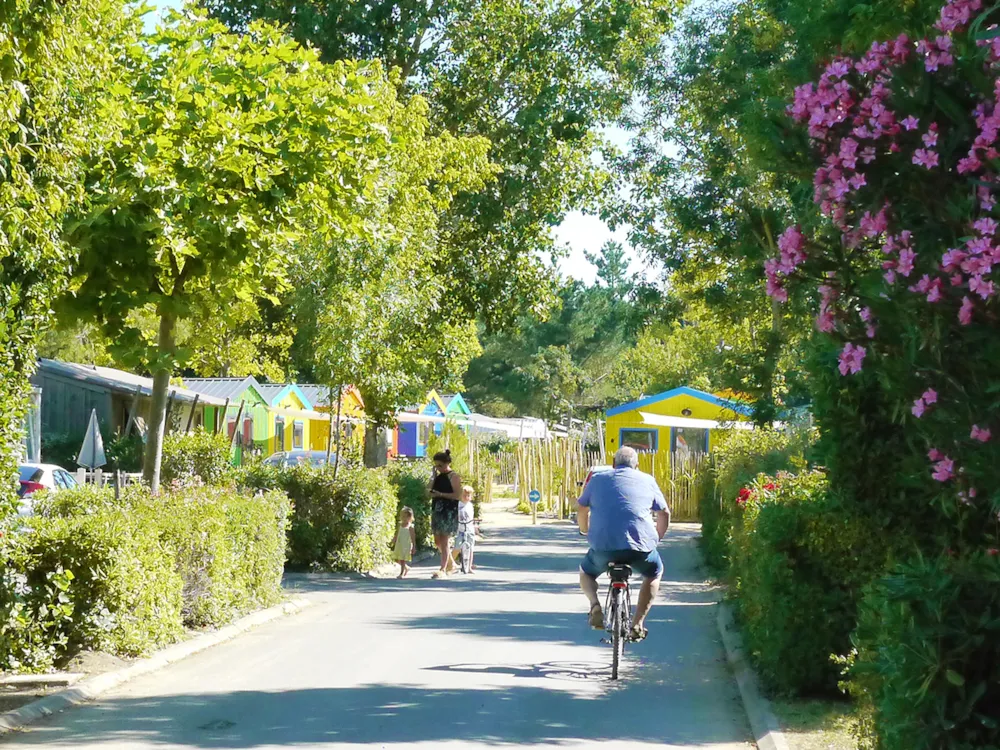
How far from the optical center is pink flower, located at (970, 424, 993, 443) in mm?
4629

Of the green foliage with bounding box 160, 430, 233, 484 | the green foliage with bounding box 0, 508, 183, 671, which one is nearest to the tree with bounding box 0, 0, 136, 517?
the green foliage with bounding box 0, 508, 183, 671

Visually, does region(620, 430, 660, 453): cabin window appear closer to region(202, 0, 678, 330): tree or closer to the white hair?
region(202, 0, 678, 330): tree

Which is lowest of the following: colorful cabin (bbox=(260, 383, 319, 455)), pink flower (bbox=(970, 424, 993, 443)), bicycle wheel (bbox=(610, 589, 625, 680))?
bicycle wheel (bbox=(610, 589, 625, 680))

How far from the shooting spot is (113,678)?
10.5 meters

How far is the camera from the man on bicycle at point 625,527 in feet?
37.7

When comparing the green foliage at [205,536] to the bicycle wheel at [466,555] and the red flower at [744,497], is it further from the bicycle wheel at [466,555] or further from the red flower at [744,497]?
the bicycle wheel at [466,555]

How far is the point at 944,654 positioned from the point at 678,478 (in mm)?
35055

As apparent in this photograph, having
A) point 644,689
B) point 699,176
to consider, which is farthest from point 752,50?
point 644,689

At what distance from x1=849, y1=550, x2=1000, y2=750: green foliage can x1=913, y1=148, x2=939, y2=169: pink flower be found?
4.76 ft

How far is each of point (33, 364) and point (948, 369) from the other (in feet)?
A: 21.5

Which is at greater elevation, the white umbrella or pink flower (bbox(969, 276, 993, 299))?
pink flower (bbox(969, 276, 993, 299))

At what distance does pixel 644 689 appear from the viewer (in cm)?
1095

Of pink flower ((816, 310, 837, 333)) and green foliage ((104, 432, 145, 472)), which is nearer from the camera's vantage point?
pink flower ((816, 310, 837, 333))

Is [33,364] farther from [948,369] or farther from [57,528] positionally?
[948,369]
